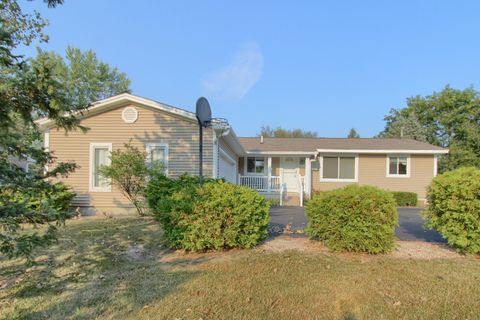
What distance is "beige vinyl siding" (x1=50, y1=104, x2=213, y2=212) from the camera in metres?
10.1

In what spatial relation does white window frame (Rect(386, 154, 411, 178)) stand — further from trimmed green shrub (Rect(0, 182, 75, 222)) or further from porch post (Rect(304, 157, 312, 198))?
trimmed green shrub (Rect(0, 182, 75, 222))

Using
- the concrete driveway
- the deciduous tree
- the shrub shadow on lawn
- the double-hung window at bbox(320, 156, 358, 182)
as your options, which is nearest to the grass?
the shrub shadow on lawn

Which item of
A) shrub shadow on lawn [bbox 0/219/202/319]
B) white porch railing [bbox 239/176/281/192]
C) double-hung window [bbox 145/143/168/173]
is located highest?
double-hung window [bbox 145/143/168/173]

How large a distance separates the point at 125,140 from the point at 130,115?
0.90 meters

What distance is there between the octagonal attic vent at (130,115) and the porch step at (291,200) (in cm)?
818

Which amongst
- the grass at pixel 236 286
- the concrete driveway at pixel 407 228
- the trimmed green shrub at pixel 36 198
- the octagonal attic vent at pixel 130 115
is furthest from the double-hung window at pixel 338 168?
the trimmed green shrub at pixel 36 198

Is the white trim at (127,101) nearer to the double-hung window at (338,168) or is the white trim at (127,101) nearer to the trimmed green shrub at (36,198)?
the trimmed green shrub at (36,198)

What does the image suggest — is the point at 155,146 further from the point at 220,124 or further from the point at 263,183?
the point at 263,183

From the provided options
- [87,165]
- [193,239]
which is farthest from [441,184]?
[87,165]

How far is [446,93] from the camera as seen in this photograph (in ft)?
103

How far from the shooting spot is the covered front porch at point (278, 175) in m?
15.2

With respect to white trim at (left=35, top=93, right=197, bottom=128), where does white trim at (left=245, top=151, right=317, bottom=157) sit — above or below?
below

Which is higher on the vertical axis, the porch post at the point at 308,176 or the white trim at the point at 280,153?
the white trim at the point at 280,153

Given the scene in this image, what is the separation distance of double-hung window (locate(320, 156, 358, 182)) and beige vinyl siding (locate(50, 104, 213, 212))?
8865 mm
